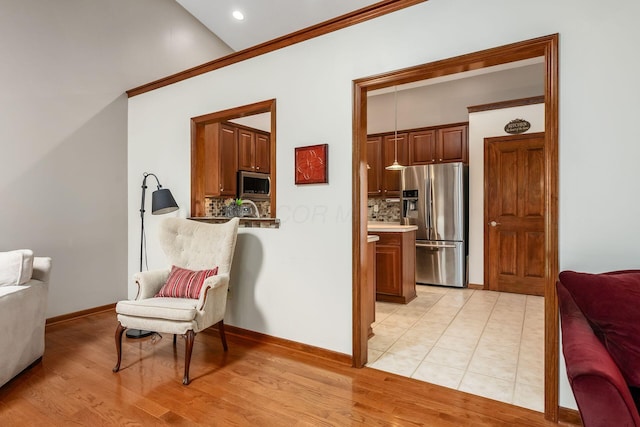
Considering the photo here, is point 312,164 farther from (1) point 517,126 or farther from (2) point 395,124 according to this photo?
(2) point 395,124

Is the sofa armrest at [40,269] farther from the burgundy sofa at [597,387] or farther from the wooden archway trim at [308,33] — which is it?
the burgundy sofa at [597,387]

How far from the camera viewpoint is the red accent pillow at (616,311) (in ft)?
4.25

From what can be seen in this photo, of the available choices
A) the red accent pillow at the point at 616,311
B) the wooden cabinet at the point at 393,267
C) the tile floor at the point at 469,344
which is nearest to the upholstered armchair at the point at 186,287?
the tile floor at the point at 469,344

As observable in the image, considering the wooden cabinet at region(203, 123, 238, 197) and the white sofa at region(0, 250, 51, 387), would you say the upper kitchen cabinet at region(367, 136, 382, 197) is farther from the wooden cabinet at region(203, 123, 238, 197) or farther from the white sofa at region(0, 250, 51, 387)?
the white sofa at region(0, 250, 51, 387)

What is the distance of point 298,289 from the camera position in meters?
2.81

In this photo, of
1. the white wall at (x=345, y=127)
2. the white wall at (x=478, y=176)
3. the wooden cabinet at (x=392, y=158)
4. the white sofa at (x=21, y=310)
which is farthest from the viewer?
the wooden cabinet at (x=392, y=158)

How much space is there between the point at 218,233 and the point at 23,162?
210 cm

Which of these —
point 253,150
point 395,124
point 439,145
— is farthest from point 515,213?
point 253,150

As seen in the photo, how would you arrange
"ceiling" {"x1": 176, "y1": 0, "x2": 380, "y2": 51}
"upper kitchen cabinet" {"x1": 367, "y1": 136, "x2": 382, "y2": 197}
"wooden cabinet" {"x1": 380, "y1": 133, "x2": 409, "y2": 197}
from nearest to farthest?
"ceiling" {"x1": 176, "y1": 0, "x2": 380, "y2": 51} → "wooden cabinet" {"x1": 380, "y1": 133, "x2": 409, "y2": 197} → "upper kitchen cabinet" {"x1": 367, "y1": 136, "x2": 382, "y2": 197}

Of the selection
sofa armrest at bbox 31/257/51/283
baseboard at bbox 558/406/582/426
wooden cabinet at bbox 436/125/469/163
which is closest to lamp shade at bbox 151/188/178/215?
sofa armrest at bbox 31/257/51/283

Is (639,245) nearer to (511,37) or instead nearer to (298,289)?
(511,37)

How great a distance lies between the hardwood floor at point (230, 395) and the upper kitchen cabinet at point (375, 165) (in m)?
3.86

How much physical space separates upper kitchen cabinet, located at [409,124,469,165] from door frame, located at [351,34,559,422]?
3.36 m

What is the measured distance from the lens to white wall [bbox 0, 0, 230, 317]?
3.21 metres
